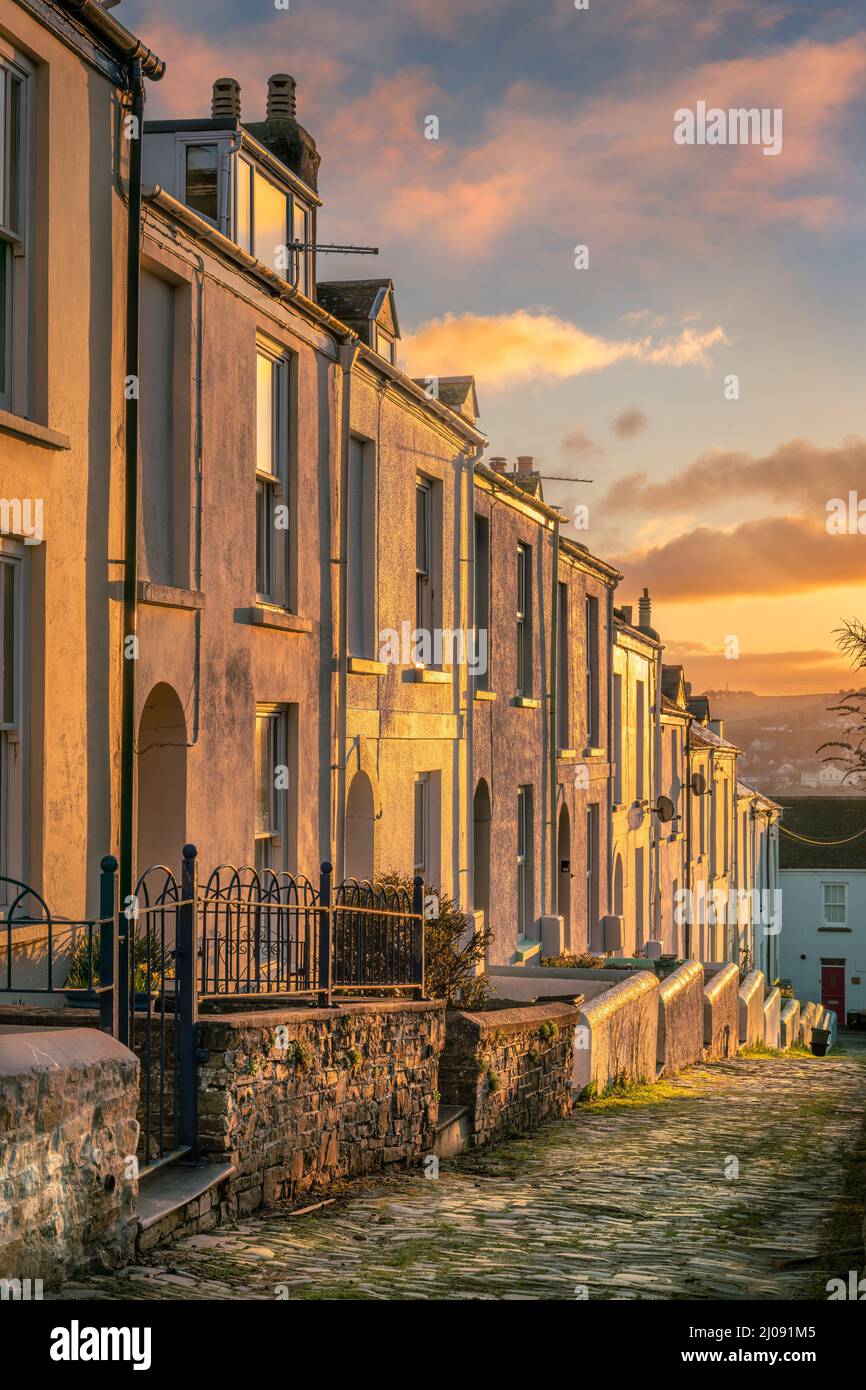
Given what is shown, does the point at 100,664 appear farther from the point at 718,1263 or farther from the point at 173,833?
the point at 718,1263

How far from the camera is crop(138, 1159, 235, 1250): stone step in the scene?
261 inches

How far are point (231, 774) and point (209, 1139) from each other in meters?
3.97

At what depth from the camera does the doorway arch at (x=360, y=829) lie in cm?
1456

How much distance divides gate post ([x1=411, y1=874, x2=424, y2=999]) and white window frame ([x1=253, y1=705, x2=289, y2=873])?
1381 millimetres

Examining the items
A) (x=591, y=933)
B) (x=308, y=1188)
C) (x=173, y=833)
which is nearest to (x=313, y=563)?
(x=173, y=833)

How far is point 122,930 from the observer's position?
7.52 meters

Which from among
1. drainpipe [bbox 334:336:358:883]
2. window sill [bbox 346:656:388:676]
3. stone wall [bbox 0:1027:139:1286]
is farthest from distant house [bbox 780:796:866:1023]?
stone wall [bbox 0:1027:139:1286]

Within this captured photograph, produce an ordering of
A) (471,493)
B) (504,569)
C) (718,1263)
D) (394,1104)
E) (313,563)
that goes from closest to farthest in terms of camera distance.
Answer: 1. (718,1263)
2. (394,1104)
3. (313,563)
4. (471,493)
5. (504,569)

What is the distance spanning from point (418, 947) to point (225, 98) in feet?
24.3

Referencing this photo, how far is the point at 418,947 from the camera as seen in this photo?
37.8ft

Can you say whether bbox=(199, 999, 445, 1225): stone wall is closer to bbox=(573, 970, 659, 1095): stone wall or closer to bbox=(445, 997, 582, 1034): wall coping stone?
bbox=(445, 997, 582, 1034): wall coping stone

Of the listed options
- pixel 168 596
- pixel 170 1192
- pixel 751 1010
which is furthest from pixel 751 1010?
pixel 170 1192

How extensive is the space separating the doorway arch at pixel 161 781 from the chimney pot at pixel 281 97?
646 centimetres

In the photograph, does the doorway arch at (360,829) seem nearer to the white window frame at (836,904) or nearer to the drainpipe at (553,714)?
the drainpipe at (553,714)
